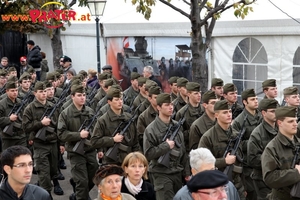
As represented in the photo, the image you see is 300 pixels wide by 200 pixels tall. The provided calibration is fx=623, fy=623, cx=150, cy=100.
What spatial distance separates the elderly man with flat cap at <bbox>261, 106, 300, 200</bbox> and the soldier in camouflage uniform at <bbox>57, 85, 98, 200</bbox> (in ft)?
10.7

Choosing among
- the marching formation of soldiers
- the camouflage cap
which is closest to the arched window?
the marching formation of soldiers

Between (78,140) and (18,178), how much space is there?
166 inches

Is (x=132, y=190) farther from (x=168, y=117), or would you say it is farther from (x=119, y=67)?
(x=119, y=67)

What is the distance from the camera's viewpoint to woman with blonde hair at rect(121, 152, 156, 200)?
253 inches

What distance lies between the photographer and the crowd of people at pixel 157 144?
5.61 meters

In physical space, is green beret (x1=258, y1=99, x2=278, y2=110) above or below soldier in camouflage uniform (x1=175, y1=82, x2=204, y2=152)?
above

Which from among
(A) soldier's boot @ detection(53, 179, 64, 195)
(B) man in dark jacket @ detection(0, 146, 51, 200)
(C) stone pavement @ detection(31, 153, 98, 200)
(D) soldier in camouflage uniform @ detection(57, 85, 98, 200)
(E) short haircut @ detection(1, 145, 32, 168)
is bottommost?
(C) stone pavement @ detection(31, 153, 98, 200)

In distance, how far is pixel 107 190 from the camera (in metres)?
5.54

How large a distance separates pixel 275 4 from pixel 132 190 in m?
8.15

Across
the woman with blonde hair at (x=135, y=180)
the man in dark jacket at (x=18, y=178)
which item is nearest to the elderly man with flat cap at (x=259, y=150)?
the woman with blonde hair at (x=135, y=180)

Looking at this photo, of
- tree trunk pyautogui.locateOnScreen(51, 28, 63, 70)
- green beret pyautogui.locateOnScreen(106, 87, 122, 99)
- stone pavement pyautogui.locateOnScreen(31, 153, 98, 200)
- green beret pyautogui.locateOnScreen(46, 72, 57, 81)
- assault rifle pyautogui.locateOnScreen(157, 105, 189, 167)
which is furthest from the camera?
tree trunk pyautogui.locateOnScreen(51, 28, 63, 70)

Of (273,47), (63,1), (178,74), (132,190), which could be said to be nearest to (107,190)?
(132,190)

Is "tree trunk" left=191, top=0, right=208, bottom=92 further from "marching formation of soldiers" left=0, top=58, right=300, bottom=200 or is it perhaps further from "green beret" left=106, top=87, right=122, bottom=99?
"green beret" left=106, top=87, right=122, bottom=99

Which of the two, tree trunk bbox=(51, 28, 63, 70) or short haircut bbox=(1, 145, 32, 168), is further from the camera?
Result: tree trunk bbox=(51, 28, 63, 70)
